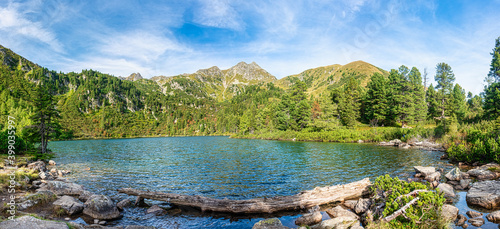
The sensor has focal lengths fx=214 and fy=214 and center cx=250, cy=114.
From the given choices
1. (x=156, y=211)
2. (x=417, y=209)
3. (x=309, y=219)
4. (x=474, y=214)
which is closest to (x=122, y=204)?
(x=156, y=211)

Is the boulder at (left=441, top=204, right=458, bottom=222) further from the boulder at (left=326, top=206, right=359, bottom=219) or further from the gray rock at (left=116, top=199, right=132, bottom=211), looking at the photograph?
the gray rock at (left=116, top=199, right=132, bottom=211)

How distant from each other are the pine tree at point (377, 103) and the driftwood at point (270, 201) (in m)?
75.9

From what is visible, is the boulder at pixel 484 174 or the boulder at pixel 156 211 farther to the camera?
the boulder at pixel 484 174

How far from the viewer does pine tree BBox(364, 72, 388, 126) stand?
3182 inches

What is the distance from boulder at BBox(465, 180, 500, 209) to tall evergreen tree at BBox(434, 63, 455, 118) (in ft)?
273

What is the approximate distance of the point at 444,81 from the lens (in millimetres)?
86688

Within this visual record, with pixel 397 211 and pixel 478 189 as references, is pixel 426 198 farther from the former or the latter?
pixel 478 189

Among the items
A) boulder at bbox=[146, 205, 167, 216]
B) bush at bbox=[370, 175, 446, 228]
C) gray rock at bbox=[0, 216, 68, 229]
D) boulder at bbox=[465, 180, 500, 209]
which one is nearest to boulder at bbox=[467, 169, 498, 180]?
boulder at bbox=[465, 180, 500, 209]

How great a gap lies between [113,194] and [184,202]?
9.46 metres

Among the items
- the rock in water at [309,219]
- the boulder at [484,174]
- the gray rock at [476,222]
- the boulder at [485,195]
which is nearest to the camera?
the gray rock at [476,222]

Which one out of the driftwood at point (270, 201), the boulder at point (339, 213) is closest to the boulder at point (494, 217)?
the driftwood at point (270, 201)

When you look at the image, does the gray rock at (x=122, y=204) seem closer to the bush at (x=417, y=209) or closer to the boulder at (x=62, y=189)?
the boulder at (x=62, y=189)

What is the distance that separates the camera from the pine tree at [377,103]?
80.8 meters

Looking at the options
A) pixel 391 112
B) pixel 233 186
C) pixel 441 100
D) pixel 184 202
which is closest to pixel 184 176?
pixel 233 186
